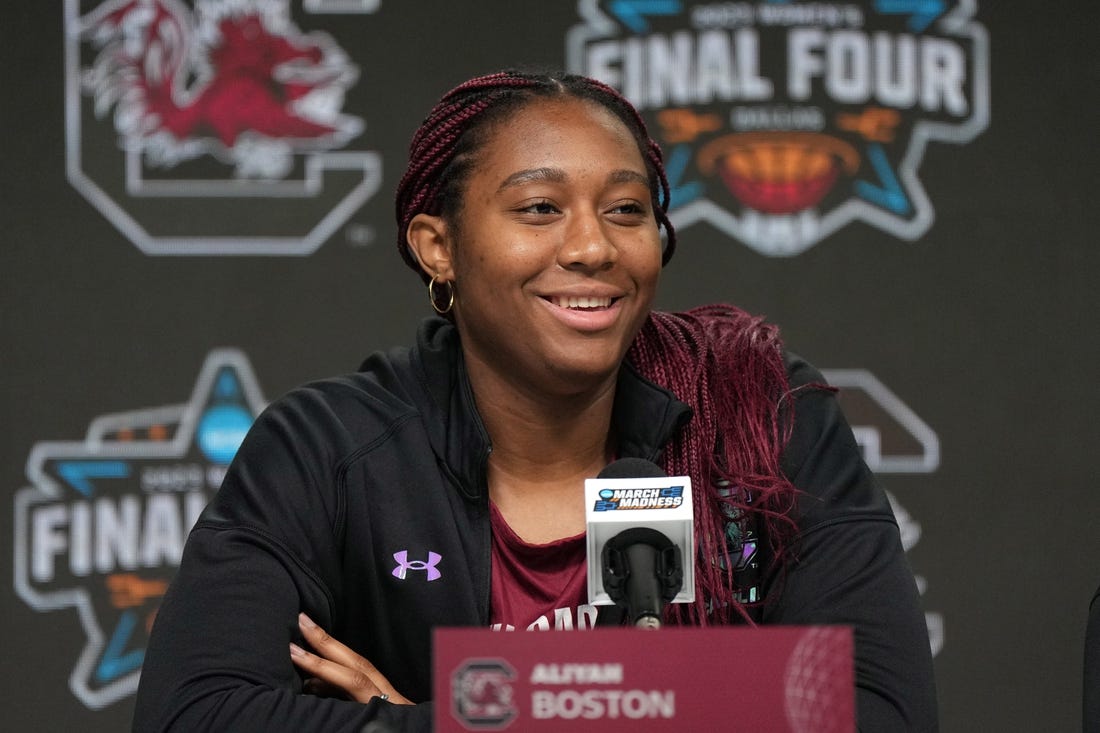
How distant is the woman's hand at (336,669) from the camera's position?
1.76 metres

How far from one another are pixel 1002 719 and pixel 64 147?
2385 mm

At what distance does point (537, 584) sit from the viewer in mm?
1904

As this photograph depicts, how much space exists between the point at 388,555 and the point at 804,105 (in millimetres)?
1741

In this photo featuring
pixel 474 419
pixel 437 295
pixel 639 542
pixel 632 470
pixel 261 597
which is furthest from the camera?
pixel 437 295

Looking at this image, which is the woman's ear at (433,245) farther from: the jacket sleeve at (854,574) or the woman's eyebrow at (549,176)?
the jacket sleeve at (854,574)

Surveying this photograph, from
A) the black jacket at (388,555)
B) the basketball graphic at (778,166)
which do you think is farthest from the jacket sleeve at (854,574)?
the basketball graphic at (778,166)

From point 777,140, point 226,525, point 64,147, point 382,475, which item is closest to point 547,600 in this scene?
point 382,475

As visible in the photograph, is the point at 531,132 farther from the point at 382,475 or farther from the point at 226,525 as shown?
the point at 226,525

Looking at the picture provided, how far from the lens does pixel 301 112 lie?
321 cm

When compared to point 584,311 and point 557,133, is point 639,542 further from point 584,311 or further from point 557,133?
point 557,133

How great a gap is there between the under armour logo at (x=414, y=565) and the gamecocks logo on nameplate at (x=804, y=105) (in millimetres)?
1506

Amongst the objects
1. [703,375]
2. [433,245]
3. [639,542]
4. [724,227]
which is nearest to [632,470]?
[639,542]

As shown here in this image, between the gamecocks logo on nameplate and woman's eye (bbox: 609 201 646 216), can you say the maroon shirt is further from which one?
the gamecocks logo on nameplate

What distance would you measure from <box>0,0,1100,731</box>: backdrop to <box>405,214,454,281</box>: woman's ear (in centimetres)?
114
